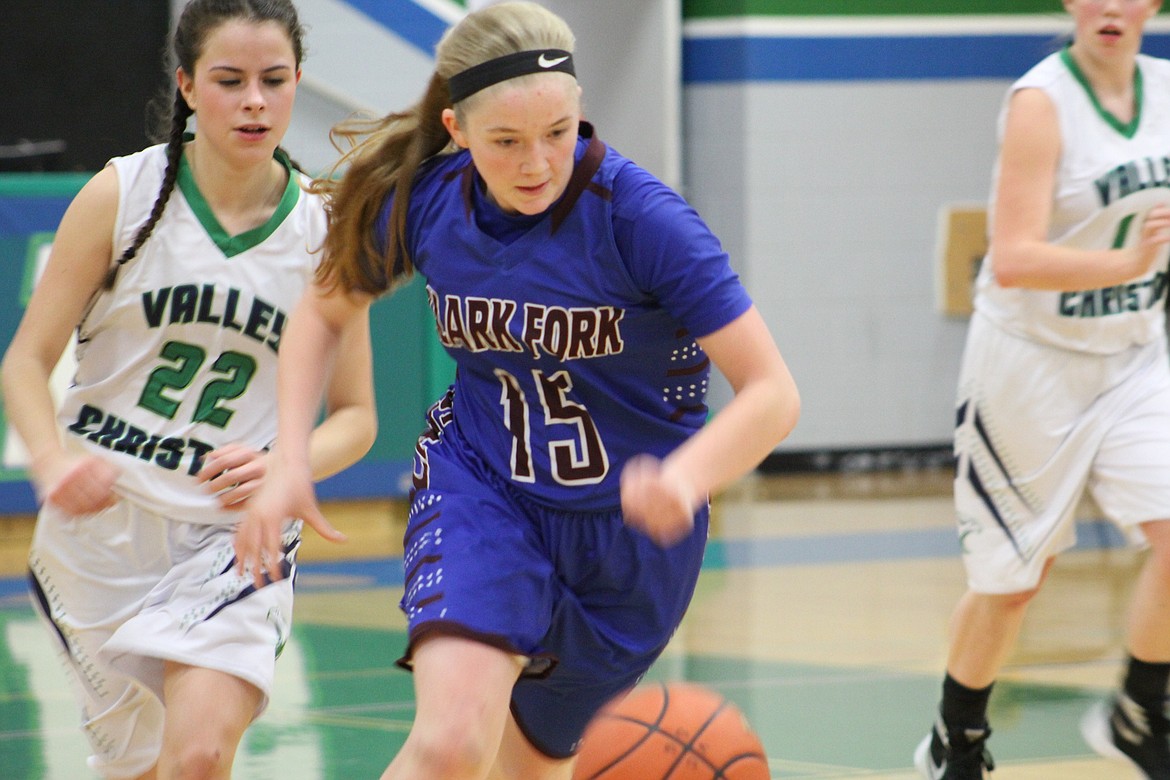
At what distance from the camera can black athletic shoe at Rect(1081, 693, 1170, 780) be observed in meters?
3.87

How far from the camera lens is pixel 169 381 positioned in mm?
3229

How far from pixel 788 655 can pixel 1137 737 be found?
2348 millimetres

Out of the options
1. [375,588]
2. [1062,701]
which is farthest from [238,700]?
[375,588]

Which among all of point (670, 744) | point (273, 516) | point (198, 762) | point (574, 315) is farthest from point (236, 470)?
point (670, 744)

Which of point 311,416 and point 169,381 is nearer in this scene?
point 311,416

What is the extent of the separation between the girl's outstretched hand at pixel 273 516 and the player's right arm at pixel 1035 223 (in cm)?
176

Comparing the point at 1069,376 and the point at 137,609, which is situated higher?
the point at 1069,376

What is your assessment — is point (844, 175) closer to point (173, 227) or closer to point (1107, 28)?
point (1107, 28)

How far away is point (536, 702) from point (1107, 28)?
6.70 feet

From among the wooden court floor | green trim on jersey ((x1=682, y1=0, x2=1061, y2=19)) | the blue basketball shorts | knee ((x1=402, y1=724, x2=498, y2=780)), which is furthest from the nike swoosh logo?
green trim on jersey ((x1=682, y1=0, x2=1061, y2=19))

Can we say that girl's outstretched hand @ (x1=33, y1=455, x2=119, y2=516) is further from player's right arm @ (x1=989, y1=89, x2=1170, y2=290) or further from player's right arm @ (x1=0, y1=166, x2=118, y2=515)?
player's right arm @ (x1=989, y1=89, x2=1170, y2=290)

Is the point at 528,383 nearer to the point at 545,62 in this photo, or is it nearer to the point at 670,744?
the point at 545,62

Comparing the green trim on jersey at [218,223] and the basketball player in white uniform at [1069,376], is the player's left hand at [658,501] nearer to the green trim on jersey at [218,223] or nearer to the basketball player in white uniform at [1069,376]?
the green trim on jersey at [218,223]

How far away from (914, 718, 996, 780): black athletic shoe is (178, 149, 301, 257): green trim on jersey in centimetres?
203
